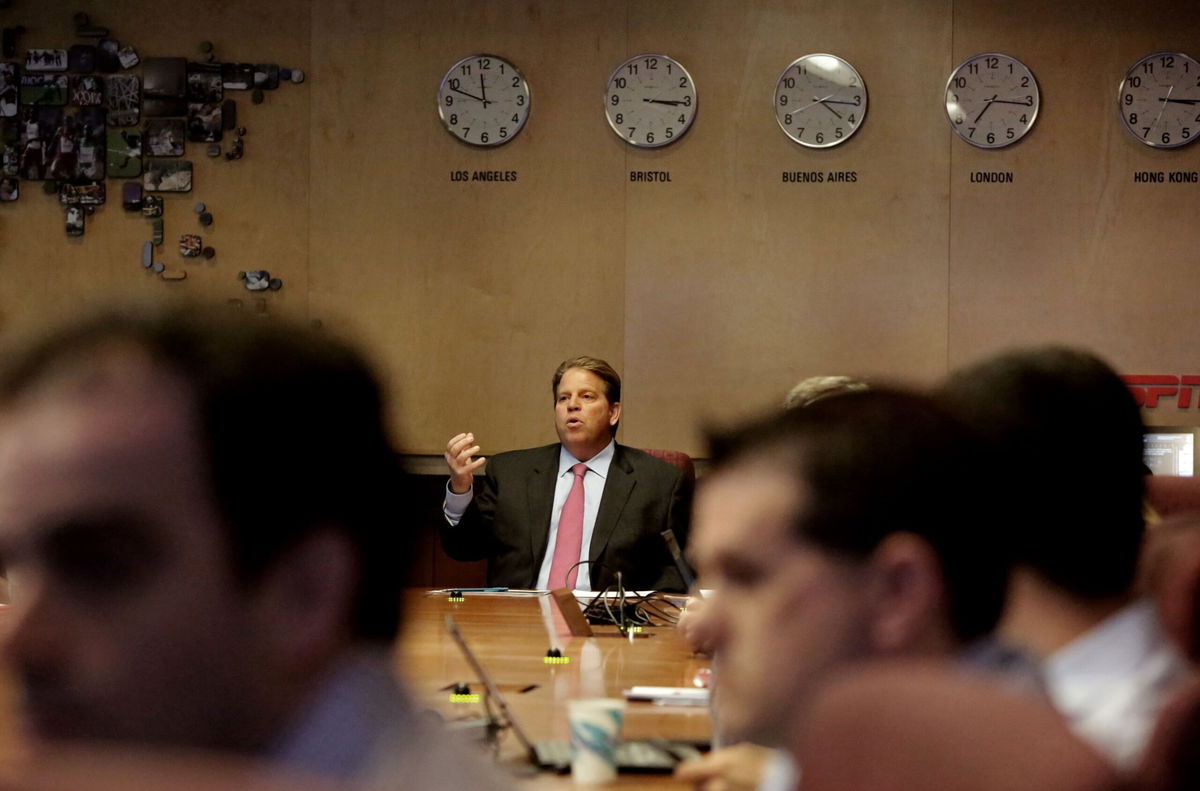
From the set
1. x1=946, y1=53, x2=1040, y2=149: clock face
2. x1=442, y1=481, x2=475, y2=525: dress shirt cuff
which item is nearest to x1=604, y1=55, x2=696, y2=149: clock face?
x1=946, y1=53, x2=1040, y2=149: clock face

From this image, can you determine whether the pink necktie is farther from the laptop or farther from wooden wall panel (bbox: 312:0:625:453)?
the laptop

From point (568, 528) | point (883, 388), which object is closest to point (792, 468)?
point (883, 388)

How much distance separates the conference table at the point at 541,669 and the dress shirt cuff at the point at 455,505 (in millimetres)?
618

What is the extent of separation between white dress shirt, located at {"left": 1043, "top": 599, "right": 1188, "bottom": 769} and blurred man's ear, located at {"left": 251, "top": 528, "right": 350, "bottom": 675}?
753 millimetres

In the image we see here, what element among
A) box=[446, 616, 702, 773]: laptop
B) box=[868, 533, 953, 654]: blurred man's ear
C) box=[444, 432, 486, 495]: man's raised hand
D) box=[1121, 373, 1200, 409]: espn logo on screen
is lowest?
box=[446, 616, 702, 773]: laptop

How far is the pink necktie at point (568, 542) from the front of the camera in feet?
13.3

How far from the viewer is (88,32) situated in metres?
5.74

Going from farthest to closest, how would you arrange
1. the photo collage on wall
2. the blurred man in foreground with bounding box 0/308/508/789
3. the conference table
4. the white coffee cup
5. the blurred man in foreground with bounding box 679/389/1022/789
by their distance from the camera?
the photo collage on wall
the conference table
the white coffee cup
the blurred man in foreground with bounding box 679/389/1022/789
the blurred man in foreground with bounding box 0/308/508/789


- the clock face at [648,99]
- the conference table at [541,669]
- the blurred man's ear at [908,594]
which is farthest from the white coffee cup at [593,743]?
the clock face at [648,99]

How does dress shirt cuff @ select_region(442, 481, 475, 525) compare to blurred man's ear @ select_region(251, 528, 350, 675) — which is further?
dress shirt cuff @ select_region(442, 481, 475, 525)

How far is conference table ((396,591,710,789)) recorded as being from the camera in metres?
1.89

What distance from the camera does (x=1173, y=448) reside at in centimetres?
551

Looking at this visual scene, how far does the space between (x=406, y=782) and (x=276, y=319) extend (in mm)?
259

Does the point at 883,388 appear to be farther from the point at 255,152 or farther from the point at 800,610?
the point at 255,152
